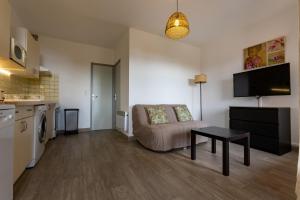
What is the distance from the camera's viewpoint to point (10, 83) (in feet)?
8.48

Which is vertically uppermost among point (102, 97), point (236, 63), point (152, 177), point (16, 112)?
point (236, 63)

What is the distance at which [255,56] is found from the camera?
3.16 meters

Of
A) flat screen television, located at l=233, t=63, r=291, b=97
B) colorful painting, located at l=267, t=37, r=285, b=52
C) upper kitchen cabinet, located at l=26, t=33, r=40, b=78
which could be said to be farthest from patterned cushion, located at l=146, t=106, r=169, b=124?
colorful painting, located at l=267, t=37, r=285, b=52

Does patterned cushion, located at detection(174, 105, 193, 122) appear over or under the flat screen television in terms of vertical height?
under

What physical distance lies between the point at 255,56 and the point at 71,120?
4.66 m

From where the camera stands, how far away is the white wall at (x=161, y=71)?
11.3 ft

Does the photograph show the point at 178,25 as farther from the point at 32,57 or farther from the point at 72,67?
the point at 72,67

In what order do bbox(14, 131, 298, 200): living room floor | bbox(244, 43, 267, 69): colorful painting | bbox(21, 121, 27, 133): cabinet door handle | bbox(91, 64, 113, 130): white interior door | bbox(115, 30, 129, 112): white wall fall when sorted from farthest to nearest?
bbox(91, 64, 113, 130): white interior door < bbox(115, 30, 129, 112): white wall < bbox(244, 43, 267, 69): colorful painting < bbox(21, 121, 27, 133): cabinet door handle < bbox(14, 131, 298, 200): living room floor

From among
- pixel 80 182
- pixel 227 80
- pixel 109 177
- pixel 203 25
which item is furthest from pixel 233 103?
pixel 80 182

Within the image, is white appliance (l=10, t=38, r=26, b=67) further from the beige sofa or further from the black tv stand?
the black tv stand

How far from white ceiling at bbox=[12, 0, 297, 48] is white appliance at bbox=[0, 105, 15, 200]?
7.52 ft

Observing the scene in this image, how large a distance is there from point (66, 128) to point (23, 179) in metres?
2.31

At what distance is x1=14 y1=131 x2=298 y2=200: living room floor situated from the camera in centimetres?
139

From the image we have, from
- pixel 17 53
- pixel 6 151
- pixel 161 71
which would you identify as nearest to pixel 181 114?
pixel 161 71
